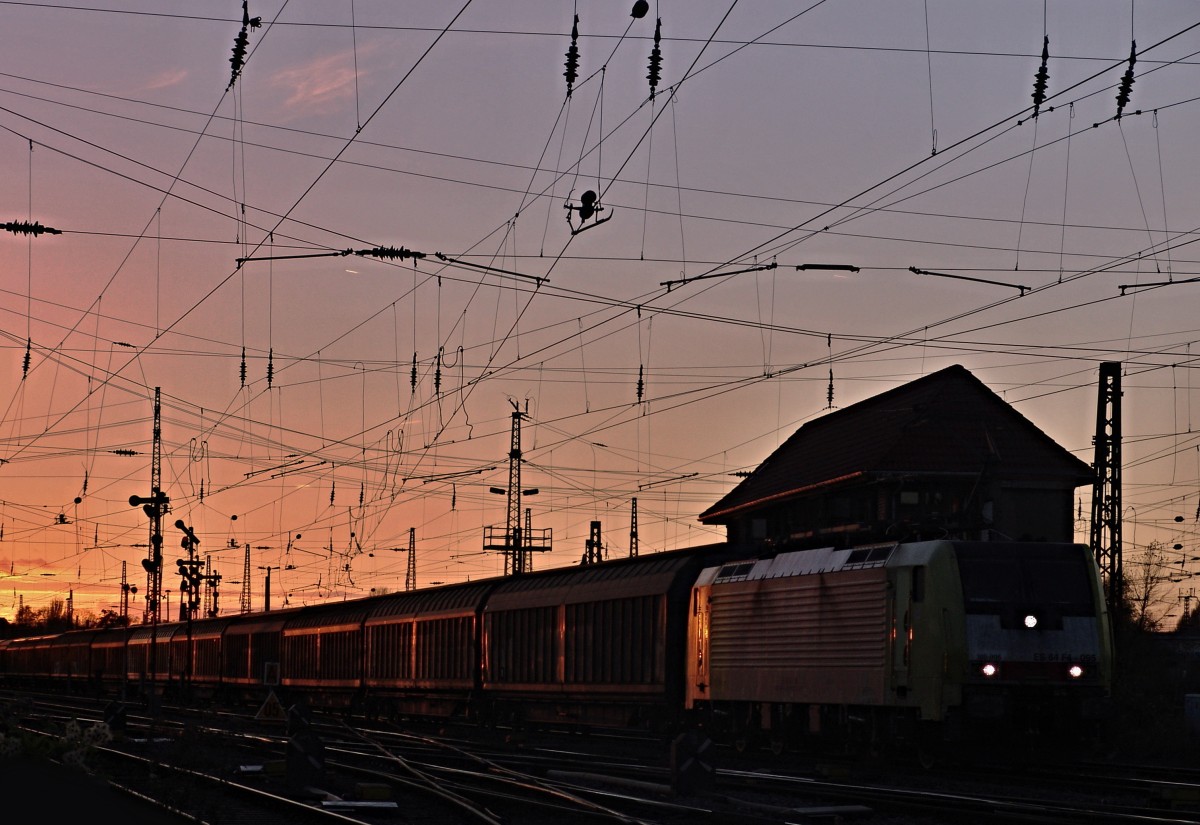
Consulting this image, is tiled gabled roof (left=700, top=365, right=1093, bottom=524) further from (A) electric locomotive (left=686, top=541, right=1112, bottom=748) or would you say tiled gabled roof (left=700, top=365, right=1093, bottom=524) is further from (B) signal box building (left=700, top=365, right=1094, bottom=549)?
(A) electric locomotive (left=686, top=541, right=1112, bottom=748)

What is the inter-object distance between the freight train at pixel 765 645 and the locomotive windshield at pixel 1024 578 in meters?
0.02

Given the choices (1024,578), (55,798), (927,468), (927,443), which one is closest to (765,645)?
(1024,578)

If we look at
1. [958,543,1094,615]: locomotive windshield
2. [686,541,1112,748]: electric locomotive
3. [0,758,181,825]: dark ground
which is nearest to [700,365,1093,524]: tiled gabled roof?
[686,541,1112,748]: electric locomotive

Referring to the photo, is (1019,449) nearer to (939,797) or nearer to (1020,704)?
(1020,704)

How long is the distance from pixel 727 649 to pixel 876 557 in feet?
17.7

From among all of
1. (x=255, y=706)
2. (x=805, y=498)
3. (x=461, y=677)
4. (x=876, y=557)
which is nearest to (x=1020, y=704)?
(x=876, y=557)

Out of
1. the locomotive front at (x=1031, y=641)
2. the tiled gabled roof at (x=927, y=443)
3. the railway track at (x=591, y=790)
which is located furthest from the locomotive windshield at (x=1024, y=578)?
the tiled gabled roof at (x=927, y=443)

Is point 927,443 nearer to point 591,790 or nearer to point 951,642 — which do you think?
point 951,642

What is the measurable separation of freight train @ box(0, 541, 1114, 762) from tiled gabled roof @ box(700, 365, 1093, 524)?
12.7 meters

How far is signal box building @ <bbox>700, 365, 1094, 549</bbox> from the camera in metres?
47.0

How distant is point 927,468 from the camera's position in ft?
155

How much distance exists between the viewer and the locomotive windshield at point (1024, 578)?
21.9 m

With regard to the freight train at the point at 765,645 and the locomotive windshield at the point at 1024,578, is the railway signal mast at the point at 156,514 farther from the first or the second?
the locomotive windshield at the point at 1024,578

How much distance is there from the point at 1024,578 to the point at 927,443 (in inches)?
1023
